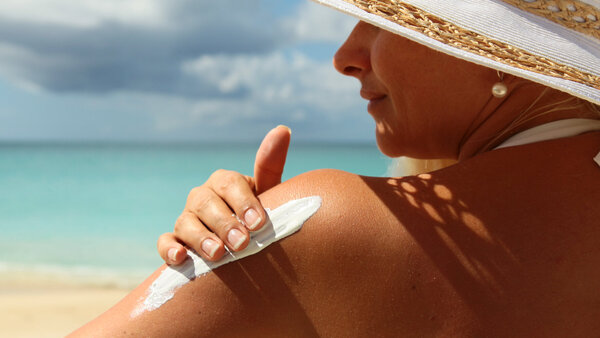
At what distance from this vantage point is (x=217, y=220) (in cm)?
102

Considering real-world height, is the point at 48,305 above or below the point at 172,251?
above

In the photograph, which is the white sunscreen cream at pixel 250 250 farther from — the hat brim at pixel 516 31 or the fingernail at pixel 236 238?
the hat brim at pixel 516 31

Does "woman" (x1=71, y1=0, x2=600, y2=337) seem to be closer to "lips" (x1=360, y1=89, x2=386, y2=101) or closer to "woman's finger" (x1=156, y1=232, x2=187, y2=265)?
"woman's finger" (x1=156, y1=232, x2=187, y2=265)

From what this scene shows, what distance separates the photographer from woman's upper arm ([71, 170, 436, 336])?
905 millimetres

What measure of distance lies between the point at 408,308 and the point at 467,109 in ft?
1.77

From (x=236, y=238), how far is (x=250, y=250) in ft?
0.11

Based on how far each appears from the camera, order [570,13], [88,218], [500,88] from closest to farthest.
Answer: [570,13] < [500,88] < [88,218]

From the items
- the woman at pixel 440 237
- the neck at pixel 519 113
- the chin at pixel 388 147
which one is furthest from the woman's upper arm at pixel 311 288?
the chin at pixel 388 147

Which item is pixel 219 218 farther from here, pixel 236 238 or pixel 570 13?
pixel 570 13

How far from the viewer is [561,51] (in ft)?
3.29

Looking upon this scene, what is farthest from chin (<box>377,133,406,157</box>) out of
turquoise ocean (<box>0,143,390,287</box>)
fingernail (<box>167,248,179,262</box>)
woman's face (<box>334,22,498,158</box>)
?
turquoise ocean (<box>0,143,390,287</box>)

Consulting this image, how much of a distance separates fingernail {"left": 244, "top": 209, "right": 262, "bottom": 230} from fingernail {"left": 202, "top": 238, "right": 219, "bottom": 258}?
0.23 feet

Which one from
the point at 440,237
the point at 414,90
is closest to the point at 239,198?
the point at 440,237

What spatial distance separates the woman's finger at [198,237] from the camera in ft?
3.07
